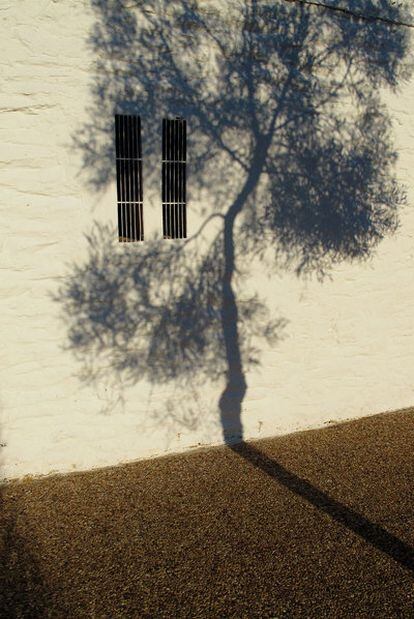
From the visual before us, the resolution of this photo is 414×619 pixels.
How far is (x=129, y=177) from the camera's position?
530 centimetres

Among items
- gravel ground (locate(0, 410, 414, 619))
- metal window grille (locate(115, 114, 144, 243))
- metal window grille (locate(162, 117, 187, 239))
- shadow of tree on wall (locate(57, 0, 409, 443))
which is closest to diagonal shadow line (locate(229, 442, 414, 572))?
gravel ground (locate(0, 410, 414, 619))

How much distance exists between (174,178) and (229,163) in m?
0.65

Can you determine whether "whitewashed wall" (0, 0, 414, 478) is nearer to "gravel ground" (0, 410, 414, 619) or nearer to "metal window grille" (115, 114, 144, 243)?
"metal window grille" (115, 114, 144, 243)

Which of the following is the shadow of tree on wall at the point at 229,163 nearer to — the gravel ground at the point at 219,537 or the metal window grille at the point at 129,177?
the metal window grille at the point at 129,177

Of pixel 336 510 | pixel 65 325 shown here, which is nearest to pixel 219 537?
pixel 336 510

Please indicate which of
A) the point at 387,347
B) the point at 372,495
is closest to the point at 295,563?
the point at 372,495

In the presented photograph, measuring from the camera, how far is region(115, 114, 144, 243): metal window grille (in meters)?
5.20

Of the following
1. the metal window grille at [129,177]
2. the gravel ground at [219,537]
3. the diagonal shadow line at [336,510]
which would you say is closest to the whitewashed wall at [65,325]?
the metal window grille at [129,177]

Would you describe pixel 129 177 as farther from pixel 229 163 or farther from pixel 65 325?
pixel 65 325

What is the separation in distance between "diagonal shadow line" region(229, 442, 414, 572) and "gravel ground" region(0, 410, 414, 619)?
1 centimetres

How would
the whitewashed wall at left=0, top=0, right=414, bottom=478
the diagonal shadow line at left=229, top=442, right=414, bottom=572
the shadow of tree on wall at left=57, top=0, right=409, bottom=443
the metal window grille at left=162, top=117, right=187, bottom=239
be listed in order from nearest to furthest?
1. the diagonal shadow line at left=229, top=442, right=414, bottom=572
2. the whitewashed wall at left=0, top=0, right=414, bottom=478
3. the shadow of tree on wall at left=57, top=0, right=409, bottom=443
4. the metal window grille at left=162, top=117, right=187, bottom=239

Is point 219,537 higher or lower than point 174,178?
lower

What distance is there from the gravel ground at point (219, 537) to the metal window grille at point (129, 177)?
262 cm

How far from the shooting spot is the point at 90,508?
193 inches
